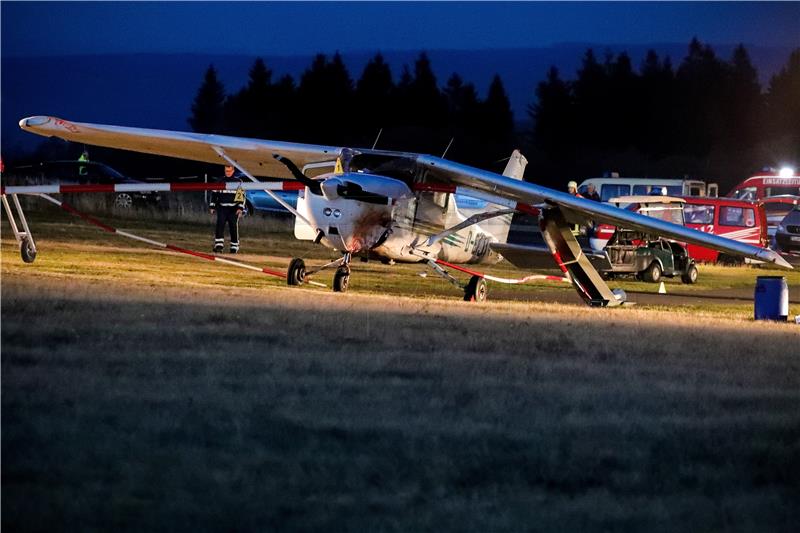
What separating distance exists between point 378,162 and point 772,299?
5.91 m

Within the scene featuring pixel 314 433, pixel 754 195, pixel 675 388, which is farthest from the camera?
pixel 754 195

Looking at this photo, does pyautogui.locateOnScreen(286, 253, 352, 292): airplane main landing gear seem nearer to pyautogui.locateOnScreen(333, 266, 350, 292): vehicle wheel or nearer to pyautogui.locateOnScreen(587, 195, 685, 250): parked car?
pyautogui.locateOnScreen(333, 266, 350, 292): vehicle wheel

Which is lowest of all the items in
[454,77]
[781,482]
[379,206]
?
[781,482]

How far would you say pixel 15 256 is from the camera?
2281cm

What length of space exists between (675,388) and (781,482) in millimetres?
2988

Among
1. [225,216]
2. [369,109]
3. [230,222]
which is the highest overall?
[369,109]

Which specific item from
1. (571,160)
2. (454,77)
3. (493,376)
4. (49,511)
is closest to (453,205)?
(493,376)

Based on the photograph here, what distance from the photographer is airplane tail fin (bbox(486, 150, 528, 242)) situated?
23.3 m

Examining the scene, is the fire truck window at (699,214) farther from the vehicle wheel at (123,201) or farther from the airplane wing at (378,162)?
the vehicle wheel at (123,201)

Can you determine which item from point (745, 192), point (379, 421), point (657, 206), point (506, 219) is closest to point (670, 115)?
point (745, 192)

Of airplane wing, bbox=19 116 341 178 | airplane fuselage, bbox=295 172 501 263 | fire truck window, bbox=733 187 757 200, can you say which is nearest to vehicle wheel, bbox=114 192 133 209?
fire truck window, bbox=733 187 757 200

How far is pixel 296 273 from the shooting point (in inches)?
818

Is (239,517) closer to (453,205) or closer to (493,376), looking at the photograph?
(493,376)

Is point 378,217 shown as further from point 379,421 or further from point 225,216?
point 379,421
